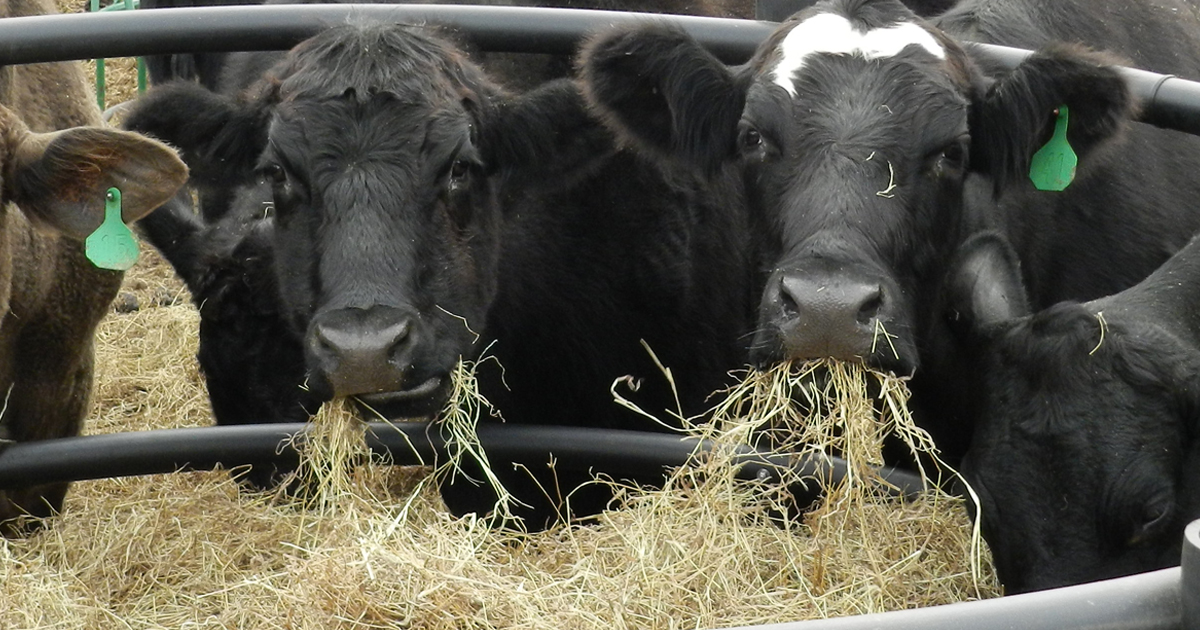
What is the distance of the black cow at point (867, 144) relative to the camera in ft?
10.8

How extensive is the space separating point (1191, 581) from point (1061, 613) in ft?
0.49

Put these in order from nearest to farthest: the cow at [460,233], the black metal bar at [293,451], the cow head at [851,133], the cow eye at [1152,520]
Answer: the cow eye at [1152,520]
the cow head at [851,133]
the cow at [460,233]
the black metal bar at [293,451]

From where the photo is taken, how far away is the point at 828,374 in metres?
3.22

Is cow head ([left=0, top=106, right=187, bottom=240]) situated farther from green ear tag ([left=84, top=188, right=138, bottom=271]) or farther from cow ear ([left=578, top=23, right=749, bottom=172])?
cow ear ([left=578, top=23, right=749, bottom=172])

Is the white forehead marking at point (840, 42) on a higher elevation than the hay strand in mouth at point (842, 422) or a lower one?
higher

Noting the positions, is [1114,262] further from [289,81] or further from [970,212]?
[289,81]

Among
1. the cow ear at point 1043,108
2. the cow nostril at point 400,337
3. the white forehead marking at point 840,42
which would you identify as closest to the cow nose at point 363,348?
the cow nostril at point 400,337

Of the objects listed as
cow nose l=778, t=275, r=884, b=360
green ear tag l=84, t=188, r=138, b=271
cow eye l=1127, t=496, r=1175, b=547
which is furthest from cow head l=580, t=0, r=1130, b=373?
green ear tag l=84, t=188, r=138, b=271

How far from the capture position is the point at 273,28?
3.63m

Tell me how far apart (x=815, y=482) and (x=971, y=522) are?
1.99ft

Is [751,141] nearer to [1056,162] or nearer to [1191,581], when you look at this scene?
[1056,162]

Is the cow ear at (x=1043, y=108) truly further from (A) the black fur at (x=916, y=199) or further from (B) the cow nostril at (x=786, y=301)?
(B) the cow nostril at (x=786, y=301)

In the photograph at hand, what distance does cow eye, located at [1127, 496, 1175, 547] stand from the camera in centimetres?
293

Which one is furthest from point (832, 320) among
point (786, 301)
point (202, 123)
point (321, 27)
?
point (202, 123)
